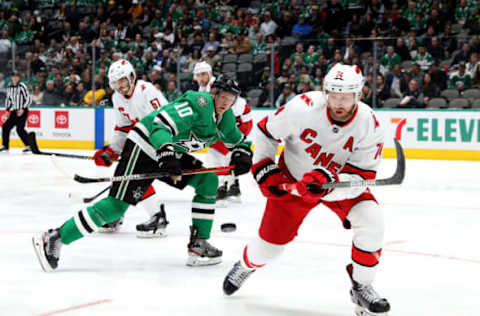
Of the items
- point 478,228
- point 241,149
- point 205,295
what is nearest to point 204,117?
point 241,149

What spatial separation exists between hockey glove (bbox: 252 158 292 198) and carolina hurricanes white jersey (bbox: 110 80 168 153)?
1.92 metres

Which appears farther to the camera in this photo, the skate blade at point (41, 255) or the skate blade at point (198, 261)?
the skate blade at point (198, 261)

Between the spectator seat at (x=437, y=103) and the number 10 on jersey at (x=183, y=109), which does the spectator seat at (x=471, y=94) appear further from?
the number 10 on jersey at (x=183, y=109)

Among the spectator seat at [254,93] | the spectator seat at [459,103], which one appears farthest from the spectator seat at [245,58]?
the spectator seat at [459,103]

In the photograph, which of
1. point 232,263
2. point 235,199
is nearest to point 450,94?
point 235,199

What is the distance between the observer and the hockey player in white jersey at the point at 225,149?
19.1ft

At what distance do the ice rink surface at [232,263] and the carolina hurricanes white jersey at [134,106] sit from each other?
646 mm

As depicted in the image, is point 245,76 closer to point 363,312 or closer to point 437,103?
point 437,103

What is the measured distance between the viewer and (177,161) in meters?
3.28

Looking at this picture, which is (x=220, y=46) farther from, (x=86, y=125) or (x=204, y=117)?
(x=204, y=117)

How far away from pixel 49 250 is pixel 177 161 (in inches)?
31.0

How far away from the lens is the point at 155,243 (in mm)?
4211

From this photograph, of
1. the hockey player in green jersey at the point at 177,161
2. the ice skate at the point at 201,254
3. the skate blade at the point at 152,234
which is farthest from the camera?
the skate blade at the point at 152,234

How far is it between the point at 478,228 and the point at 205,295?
2504mm
